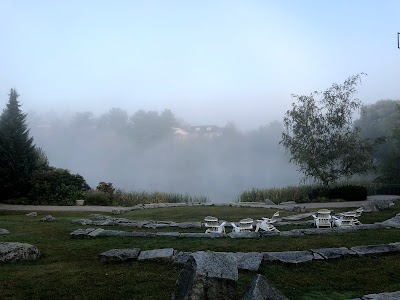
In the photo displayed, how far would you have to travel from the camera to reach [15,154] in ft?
81.0

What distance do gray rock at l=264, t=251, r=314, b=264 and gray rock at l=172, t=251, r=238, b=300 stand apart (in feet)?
12.1

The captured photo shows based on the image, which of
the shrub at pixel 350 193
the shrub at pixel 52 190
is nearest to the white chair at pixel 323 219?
the shrub at pixel 350 193

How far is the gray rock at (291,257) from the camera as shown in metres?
6.97

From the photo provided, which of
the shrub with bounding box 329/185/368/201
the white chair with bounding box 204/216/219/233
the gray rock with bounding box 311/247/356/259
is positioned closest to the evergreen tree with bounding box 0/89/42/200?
the white chair with bounding box 204/216/219/233

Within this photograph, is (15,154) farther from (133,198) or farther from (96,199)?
(133,198)

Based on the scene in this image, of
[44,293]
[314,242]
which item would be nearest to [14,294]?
[44,293]

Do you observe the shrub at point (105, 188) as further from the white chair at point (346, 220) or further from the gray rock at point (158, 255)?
the gray rock at point (158, 255)

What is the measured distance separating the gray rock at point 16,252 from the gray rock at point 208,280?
5.05m

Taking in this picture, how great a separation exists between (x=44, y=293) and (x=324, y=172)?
80.8 ft

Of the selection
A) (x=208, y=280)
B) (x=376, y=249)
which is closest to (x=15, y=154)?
(x=376, y=249)

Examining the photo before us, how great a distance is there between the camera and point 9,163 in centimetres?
2411

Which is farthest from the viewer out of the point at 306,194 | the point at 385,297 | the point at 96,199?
the point at 306,194

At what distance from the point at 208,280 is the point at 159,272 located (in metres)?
3.49

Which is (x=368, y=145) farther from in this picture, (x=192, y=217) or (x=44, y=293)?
(x=44, y=293)
